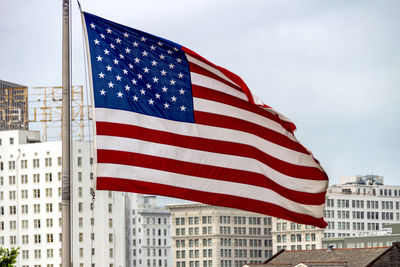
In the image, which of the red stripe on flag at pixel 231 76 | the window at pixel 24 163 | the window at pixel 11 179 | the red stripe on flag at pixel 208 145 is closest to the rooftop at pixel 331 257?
the window at pixel 24 163

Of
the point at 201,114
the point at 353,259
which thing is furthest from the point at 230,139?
the point at 353,259

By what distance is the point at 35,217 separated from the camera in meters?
174

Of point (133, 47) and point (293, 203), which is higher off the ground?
point (133, 47)

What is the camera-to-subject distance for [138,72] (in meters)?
21.9

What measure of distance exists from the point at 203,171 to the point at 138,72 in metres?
2.93

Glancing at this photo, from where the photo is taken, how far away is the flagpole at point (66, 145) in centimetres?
1848

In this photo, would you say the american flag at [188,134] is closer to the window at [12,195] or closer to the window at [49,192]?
the window at [49,192]

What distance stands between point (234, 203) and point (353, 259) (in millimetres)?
93748

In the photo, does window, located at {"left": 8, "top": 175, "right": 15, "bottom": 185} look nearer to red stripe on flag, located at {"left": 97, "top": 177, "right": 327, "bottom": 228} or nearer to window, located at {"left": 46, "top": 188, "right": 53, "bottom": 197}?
window, located at {"left": 46, "top": 188, "right": 53, "bottom": 197}

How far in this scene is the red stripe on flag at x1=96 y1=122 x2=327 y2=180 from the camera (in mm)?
21250

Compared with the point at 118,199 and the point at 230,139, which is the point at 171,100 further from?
the point at 118,199

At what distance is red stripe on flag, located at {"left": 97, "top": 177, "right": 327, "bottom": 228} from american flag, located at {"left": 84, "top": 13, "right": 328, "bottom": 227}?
→ 3cm

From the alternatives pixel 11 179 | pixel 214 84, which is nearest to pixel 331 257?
pixel 11 179

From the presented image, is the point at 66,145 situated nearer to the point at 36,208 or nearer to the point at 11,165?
the point at 36,208
